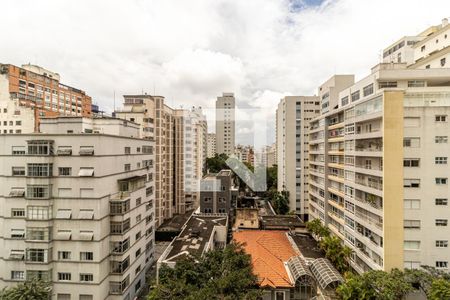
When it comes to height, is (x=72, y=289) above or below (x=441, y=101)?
below

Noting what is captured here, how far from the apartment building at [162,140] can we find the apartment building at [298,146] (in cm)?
2291

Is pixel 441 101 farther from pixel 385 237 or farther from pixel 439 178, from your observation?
pixel 385 237

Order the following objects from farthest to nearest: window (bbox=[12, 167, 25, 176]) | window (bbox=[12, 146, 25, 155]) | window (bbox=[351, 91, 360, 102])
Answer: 1. window (bbox=[351, 91, 360, 102])
2. window (bbox=[12, 146, 25, 155])
3. window (bbox=[12, 167, 25, 176])

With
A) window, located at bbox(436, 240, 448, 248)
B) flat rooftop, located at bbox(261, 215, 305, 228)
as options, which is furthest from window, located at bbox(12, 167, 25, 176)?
window, located at bbox(436, 240, 448, 248)

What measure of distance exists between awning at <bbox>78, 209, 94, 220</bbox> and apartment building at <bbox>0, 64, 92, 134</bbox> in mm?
26399

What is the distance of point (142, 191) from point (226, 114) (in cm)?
8124

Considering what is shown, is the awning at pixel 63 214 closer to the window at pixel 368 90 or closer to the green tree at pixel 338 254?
the green tree at pixel 338 254

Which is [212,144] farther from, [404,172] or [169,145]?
[404,172]

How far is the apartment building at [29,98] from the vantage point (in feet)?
153

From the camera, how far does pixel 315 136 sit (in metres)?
40.2

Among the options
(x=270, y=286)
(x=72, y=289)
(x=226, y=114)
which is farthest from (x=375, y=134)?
(x=226, y=114)

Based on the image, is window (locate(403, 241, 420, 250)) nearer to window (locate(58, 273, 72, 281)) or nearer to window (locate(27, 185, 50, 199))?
window (locate(58, 273, 72, 281))

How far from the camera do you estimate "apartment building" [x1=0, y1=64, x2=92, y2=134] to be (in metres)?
46.8

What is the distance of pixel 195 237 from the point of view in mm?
31891
